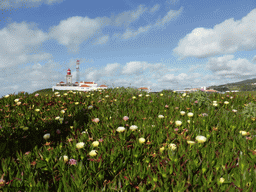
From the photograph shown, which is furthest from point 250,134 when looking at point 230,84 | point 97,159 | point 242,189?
point 230,84

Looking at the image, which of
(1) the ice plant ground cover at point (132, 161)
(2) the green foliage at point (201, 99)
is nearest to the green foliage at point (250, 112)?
(1) the ice plant ground cover at point (132, 161)

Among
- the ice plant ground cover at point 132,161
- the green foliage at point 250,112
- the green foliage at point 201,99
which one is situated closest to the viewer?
the ice plant ground cover at point 132,161

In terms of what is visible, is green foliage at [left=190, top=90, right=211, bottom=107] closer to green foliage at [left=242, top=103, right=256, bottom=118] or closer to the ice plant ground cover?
green foliage at [left=242, top=103, right=256, bottom=118]

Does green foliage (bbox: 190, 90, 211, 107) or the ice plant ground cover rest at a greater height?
green foliage (bbox: 190, 90, 211, 107)

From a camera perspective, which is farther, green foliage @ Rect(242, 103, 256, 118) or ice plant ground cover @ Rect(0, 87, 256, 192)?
green foliage @ Rect(242, 103, 256, 118)

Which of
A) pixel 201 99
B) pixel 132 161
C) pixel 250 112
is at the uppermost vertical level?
pixel 201 99

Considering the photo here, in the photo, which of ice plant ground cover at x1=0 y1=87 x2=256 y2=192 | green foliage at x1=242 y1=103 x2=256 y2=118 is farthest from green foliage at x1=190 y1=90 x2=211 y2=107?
ice plant ground cover at x1=0 y1=87 x2=256 y2=192

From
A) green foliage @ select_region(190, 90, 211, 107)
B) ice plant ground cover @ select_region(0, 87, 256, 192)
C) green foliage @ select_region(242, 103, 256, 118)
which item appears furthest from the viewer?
green foliage @ select_region(190, 90, 211, 107)

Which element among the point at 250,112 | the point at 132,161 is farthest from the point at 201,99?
the point at 132,161

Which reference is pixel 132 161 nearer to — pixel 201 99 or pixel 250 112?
pixel 250 112

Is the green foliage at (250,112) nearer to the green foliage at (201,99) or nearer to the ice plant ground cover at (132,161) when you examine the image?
the ice plant ground cover at (132,161)

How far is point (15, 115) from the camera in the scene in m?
4.74

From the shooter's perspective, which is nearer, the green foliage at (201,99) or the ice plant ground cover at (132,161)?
the ice plant ground cover at (132,161)

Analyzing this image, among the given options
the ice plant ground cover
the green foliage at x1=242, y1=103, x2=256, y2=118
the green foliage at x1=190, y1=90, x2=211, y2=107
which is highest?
the green foliage at x1=190, y1=90, x2=211, y2=107
